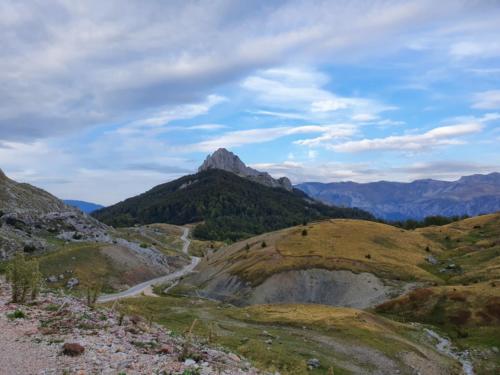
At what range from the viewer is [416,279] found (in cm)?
11219

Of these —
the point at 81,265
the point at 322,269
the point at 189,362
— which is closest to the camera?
the point at 189,362

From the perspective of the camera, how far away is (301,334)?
62.4 m

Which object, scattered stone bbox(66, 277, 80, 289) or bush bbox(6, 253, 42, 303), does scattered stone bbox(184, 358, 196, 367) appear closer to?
bush bbox(6, 253, 42, 303)

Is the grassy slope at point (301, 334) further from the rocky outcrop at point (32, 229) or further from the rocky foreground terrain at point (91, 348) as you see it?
the rocky outcrop at point (32, 229)

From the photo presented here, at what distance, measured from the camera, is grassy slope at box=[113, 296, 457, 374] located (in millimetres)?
48028

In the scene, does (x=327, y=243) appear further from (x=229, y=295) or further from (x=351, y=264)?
(x=229, y=295)

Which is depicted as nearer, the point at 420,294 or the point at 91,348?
the point at 91,348

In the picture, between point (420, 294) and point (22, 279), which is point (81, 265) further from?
point (420, 294)

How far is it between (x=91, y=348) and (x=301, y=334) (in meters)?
39.8

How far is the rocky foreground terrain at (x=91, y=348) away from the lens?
2486 cm

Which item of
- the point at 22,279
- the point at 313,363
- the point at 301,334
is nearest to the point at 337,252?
the point at 301,334

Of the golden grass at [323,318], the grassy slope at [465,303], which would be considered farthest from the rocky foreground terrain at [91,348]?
the grassy slope at [465,303]

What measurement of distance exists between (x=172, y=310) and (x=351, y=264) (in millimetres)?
58719

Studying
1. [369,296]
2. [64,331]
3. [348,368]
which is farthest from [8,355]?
[369,296]
